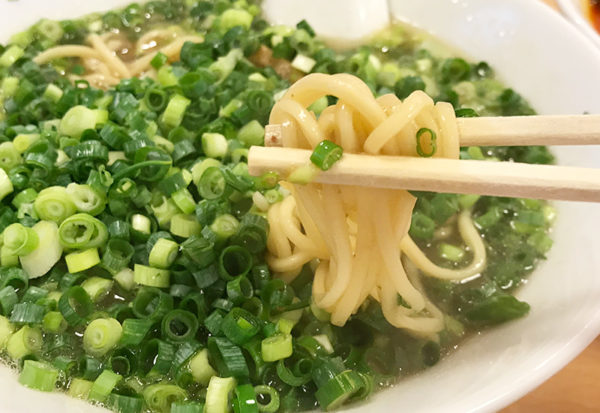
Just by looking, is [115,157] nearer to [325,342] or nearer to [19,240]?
[19,240]

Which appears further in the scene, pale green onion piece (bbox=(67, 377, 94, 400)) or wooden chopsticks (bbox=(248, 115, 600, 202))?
pale green onion piece (bbox=(67, 377, 94, 400))

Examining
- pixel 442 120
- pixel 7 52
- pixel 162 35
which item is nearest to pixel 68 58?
pixel 7 52

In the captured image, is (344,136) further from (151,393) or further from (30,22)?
(30,22)

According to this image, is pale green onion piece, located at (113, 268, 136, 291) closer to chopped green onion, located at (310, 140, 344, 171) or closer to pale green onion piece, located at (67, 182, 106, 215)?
pale green onion piece, located at (67, 182, 106, 215)

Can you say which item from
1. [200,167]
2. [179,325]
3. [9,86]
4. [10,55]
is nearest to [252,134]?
[200,167]

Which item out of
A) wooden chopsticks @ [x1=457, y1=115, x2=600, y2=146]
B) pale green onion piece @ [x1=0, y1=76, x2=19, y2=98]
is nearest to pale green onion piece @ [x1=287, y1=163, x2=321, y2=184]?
wooden chopsticks @ [x1=457, y1=115, x2=600, y2=146]
